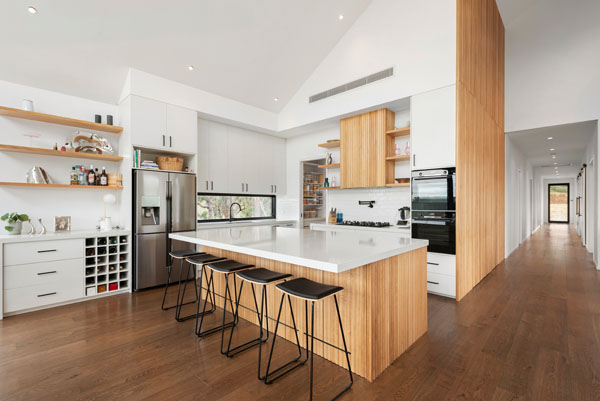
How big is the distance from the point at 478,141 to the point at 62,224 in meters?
5.90

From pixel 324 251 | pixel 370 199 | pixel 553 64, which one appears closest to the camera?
pixel 324 251

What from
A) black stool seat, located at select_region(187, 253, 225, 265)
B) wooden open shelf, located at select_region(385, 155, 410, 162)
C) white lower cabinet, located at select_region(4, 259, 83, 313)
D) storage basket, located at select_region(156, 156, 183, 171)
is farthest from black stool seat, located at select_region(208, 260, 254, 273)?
wooden open shelf, located at select_region(385, 155, 410, 162)

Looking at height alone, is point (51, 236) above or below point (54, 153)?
below

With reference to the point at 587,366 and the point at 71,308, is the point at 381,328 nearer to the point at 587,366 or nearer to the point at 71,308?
the point at 587,366

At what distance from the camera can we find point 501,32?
559cm

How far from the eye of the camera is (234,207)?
5.91m

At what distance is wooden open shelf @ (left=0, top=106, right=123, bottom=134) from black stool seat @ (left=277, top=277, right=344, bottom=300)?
3531 millimetres

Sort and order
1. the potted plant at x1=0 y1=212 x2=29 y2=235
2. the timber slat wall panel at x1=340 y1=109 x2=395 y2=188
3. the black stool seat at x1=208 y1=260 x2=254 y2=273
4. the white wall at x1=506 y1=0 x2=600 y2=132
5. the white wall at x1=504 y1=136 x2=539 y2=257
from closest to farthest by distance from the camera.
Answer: the black stool seat at x1=208 y1=260 x2=254 y2=273
the potted plant at x1=0 y1=212 x2=29 y2=235
the timber slat wall panel at x1=340 y1=109 x2=395 y2=188
the white wall at x1=506 y1=0 x2=600 y2=132
the white wall at x1=504 y1=136 x2=539 y2=257

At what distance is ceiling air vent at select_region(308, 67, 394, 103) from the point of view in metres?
4.20

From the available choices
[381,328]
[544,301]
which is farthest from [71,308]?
[544,301]

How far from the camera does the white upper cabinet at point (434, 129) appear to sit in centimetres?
354

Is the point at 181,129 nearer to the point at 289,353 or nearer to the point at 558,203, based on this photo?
the point at 289,353

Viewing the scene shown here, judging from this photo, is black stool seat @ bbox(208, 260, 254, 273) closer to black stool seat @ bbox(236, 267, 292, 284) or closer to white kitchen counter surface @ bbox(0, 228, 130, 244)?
black stool seat @ bbox(236, 267, 292, 284)

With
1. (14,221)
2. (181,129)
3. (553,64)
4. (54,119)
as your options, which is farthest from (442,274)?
(54,119)
